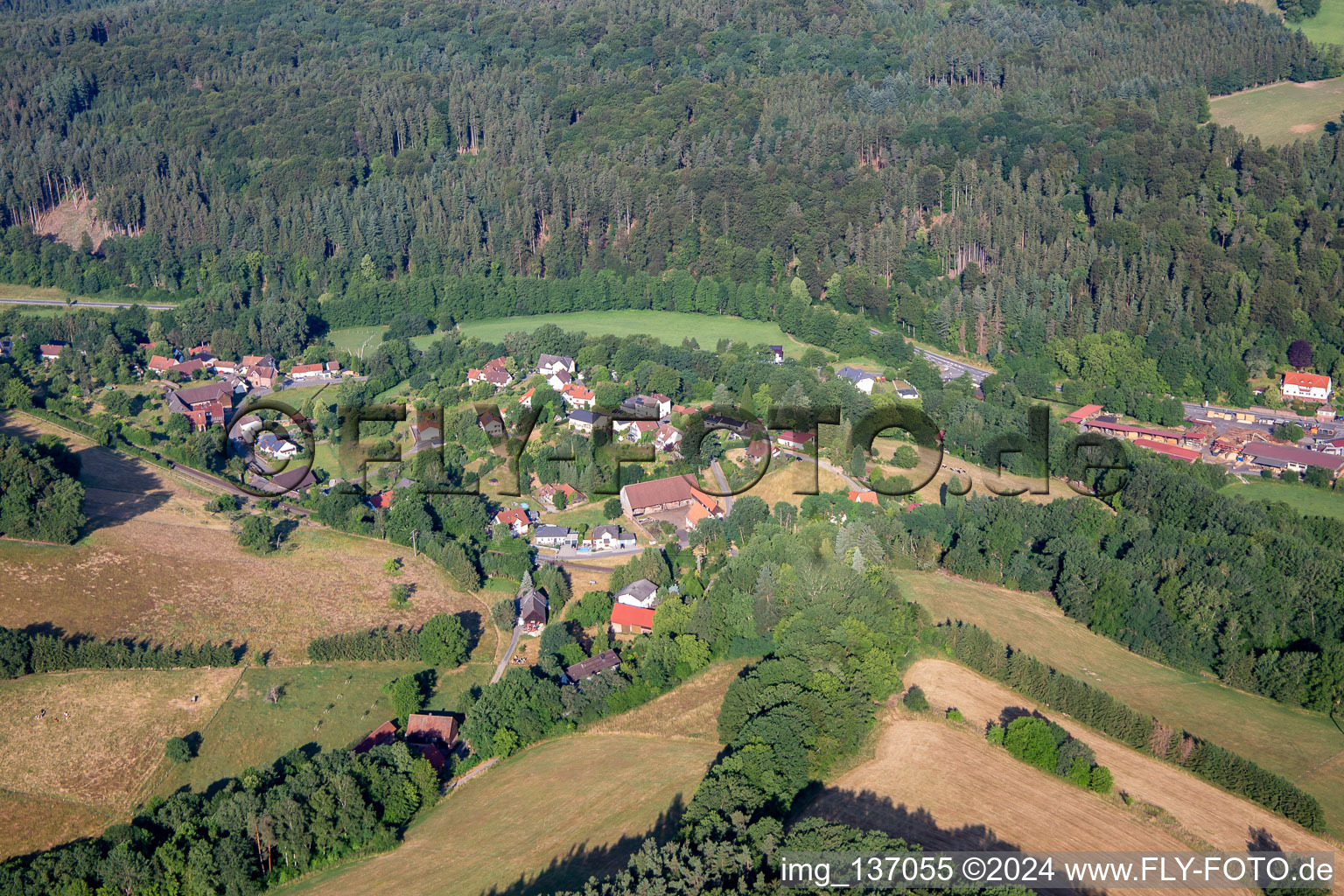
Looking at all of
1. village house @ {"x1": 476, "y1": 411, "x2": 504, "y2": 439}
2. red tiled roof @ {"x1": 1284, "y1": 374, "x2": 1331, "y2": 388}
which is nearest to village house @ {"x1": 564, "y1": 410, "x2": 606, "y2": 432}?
village house @ {"x1": 476, "y1": 411, "x2": 504, "y2": 439}

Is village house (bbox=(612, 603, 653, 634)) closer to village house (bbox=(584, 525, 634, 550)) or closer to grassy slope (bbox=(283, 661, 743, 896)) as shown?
grassy slope (bbox=(283, 661, 743, 896))

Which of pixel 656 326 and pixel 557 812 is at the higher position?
pixel 557 812

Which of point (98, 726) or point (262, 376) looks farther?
point (262, 376)

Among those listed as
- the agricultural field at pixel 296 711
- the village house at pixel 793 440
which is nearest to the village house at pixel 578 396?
the village house at pixel 793 440

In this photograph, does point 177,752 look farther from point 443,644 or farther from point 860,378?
point 860,378

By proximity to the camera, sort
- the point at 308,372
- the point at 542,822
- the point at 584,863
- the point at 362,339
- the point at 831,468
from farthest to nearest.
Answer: the point at 362,339 → the point at 308,372 → the point at 831,468 → the point at 542,822 → the point at 584,863

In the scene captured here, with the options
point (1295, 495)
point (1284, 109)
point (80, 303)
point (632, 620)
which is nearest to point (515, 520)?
point (632, 620)

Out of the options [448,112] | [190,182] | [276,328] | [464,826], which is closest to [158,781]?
[464,826]
